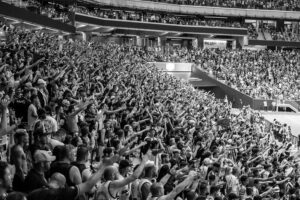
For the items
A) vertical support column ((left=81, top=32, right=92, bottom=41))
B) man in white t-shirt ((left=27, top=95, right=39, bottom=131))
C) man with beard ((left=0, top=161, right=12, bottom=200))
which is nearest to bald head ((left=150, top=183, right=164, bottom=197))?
man with beard ((left=0, top=161, right=12, bottom=200))

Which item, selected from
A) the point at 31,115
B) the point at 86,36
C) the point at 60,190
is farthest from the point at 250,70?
the point at 60,190

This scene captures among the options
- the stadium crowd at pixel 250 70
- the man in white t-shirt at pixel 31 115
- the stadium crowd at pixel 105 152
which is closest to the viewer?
the stadium crowd at pixel 105 152

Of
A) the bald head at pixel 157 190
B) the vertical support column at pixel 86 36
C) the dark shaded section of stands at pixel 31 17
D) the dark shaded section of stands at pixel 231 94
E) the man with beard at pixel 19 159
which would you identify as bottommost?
the dark shaded section of stands at pixel 231 94

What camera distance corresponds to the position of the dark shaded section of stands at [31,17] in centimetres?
2545

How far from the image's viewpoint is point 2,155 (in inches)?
311

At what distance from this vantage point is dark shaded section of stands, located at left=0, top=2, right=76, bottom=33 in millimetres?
25453

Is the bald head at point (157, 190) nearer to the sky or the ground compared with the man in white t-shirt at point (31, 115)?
nearer to the ground

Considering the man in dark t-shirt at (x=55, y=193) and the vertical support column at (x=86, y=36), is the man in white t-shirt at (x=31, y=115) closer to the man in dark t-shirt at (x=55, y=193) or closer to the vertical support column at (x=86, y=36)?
the man in dark t-shirt at (x=55, y=193)

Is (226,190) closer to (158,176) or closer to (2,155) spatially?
(158,176)

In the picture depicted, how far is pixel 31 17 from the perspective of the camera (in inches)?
1176

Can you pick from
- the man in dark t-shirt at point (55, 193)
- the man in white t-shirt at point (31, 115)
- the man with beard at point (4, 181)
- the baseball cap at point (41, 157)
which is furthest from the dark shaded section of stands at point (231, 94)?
the man with beard at point (4, 181)

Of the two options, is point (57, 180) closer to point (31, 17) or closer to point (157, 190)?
point (157, 190)

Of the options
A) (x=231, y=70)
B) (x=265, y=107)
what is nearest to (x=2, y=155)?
(x=265, y=107)

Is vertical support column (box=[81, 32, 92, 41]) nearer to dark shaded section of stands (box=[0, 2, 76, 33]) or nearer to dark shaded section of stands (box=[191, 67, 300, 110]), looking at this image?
dark shaded section of stands (box=[0, 2, 76, 33])
